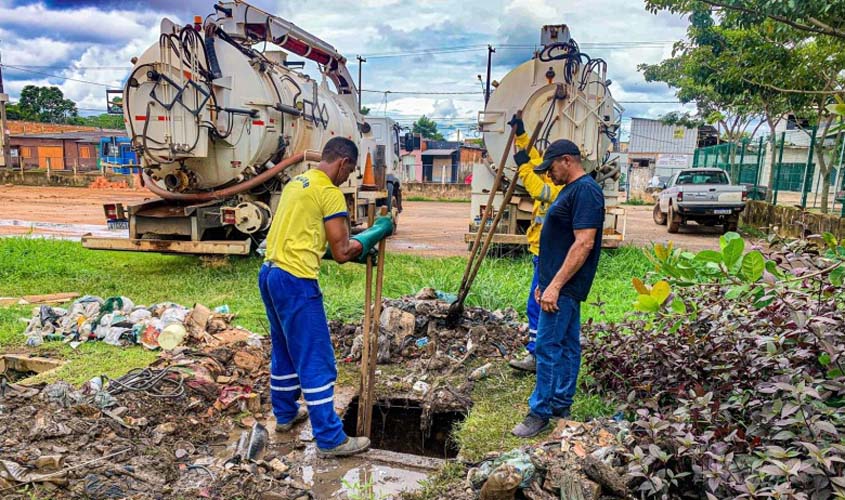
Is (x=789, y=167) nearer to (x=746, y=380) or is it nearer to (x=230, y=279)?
(x=230, y=279)

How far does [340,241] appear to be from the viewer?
10.8ft

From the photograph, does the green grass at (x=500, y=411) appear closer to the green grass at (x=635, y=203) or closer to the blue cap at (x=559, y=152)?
the blue cap at (x=559, y=152)

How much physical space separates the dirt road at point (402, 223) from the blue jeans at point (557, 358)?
6.86 m

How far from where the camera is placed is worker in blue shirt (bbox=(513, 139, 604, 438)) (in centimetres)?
335

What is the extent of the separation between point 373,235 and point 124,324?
3.26m

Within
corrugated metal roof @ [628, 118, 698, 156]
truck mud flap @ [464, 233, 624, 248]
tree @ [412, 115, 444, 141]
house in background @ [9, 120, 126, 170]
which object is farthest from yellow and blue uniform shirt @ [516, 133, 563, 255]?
tree @ [412, 115, 444, 141]

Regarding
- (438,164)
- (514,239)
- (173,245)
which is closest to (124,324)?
(173,245)

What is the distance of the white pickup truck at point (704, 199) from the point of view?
13.5 meters

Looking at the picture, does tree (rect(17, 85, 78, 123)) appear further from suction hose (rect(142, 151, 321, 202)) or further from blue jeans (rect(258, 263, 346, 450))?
blue jeans (rect(258, 263, 346, 450))

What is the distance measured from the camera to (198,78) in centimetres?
686

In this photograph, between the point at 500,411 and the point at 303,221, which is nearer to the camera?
the point at 303,221

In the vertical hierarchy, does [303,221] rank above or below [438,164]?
below

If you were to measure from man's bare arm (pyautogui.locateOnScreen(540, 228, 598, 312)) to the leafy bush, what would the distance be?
50cm

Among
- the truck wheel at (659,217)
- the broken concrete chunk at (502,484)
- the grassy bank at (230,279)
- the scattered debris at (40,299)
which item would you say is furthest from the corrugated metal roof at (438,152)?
the broken concrete chunk at (502,484)
